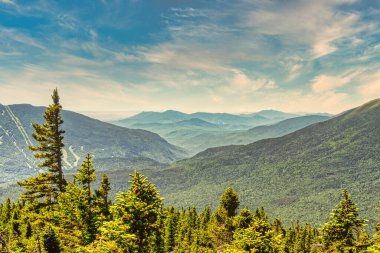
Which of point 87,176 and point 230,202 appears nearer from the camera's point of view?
point 87,176

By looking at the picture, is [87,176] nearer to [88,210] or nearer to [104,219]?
[88,210]

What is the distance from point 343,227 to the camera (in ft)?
112

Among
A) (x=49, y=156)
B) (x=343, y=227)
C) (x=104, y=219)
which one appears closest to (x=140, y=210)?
(x=104, y=219)

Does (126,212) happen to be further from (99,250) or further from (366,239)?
(366,239)

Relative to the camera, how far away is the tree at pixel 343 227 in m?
33.6

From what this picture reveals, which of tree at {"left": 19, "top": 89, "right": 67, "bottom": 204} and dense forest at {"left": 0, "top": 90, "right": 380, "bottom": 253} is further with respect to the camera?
tree at {"left": 19, "top": 89, "right": 67, "bottom": 204}

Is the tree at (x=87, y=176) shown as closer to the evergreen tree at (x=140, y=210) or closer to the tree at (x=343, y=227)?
the evergreen tree at (x=140, y=210)

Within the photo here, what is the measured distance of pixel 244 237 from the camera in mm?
27094

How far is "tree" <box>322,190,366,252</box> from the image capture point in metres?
33.6

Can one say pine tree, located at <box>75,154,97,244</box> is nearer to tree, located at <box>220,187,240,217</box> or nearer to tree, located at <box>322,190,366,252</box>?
tree, located at <box>322,190,366,252</box>

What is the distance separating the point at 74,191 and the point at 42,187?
561 cm

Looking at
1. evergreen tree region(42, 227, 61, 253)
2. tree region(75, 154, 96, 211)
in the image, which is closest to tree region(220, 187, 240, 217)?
tree region(75, 154, 96, 211)

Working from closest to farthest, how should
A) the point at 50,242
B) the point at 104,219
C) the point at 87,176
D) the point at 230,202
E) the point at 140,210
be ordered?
the point at 140,210 → the point at 50,242 → the point at 104,219 → the point at 87,176 → the point at 230,202

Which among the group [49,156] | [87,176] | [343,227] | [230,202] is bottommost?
[230,202]
